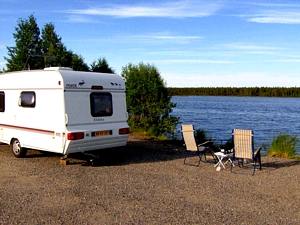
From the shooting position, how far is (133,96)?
17.1 meters

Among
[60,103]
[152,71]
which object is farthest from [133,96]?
[60,103]

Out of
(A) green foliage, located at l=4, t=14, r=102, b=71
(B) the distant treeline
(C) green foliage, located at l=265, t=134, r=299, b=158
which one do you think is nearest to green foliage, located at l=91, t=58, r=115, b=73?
(A) green foliage, located at l=4, t=14, r=102, b=71

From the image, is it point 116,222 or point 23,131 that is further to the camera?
point 23,131

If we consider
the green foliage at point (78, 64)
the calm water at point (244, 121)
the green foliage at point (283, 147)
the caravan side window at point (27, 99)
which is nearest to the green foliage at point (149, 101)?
the calm water at point (244, 121)

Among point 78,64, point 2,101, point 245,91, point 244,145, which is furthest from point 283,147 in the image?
point 245,91

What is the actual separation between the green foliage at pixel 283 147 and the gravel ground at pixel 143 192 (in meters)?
1.19

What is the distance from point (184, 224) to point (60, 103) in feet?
15.1

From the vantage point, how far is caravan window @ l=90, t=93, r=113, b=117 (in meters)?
9.17

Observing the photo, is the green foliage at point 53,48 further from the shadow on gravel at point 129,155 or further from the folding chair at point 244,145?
the folding chair at point 244,145

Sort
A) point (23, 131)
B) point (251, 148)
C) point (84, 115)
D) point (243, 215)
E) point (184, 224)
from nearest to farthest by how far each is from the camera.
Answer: point (184, 224), point (243, 215), point (251, 148), point (84, 115), point (23, 131)

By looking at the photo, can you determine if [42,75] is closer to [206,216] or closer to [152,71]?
[206,216]

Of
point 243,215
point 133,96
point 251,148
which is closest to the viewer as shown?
point 243,215

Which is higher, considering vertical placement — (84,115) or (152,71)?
(152,71)

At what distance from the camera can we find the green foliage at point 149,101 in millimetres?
16875
